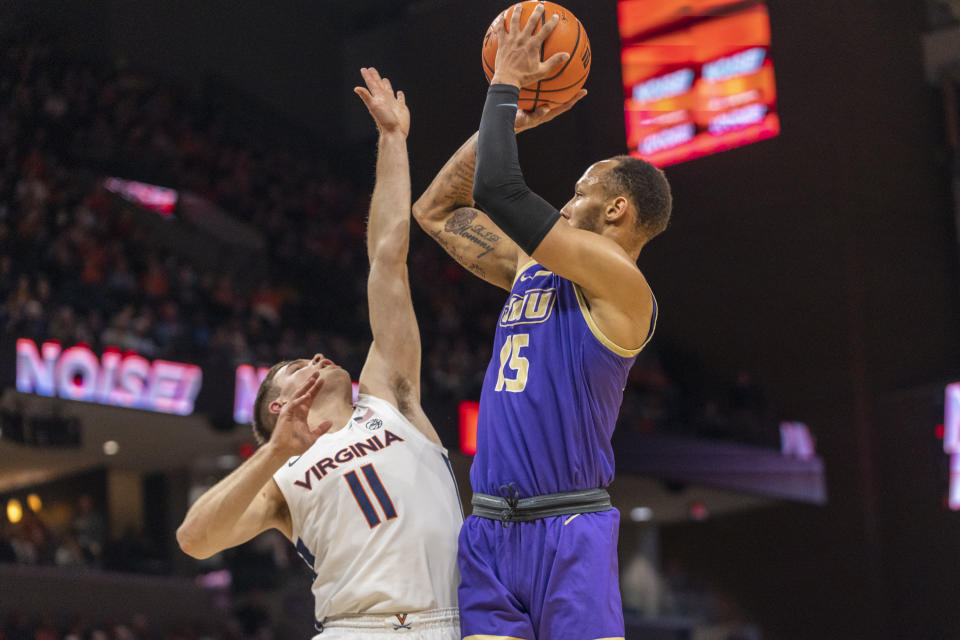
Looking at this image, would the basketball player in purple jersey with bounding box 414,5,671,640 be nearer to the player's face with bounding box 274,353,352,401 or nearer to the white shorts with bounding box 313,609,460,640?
the white shorts with bounding box 313,609,460,640

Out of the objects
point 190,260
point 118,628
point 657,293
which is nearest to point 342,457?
point 118,628

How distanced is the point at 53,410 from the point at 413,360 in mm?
9330

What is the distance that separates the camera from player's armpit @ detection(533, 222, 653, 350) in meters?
3.15

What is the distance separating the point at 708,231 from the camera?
65.4 ft

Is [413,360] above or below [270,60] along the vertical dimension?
below

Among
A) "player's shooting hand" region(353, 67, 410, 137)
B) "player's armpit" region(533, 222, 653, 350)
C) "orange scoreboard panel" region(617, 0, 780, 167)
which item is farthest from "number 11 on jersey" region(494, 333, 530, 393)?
"orange scoreboard panel" region(617, 0, 780, 167)

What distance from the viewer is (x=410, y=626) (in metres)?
3.52

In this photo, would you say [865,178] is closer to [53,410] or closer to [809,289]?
[809,289]

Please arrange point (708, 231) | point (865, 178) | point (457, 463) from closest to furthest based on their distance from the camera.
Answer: point (457, 463)
point (865, 178)
point (708, 231)

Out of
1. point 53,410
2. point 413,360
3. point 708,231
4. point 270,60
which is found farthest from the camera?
point 270,60

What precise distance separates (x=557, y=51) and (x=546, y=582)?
1594 millimetres

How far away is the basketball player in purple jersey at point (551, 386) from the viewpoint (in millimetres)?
3148

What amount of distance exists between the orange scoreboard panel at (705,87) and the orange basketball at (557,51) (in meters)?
13.2

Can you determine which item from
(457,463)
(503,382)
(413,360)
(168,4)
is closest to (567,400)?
(503,382)
